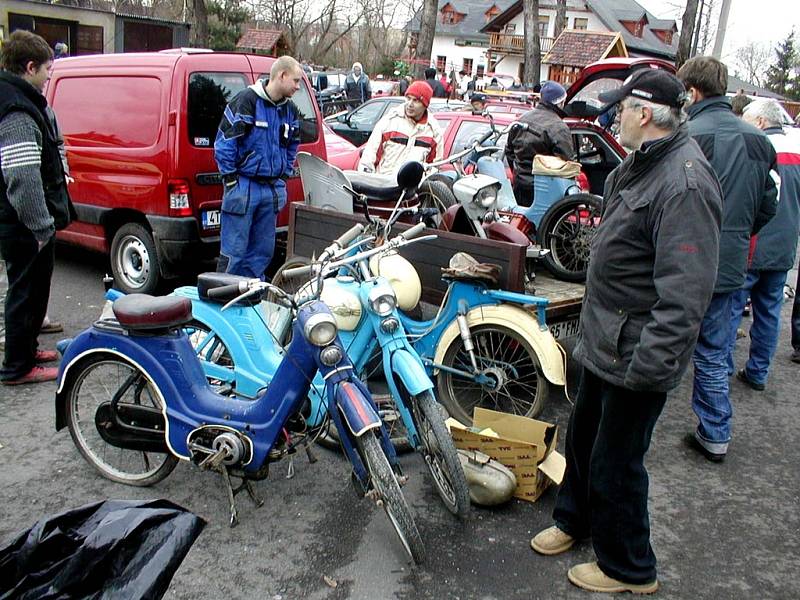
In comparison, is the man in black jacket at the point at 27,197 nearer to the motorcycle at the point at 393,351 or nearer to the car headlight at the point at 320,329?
the motorcycle at the point at 393,351

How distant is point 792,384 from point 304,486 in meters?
4.09

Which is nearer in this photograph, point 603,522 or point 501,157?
point 603,522

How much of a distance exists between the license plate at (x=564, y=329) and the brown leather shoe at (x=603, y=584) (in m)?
1.95

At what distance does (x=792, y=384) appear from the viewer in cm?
573

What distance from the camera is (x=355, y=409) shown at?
302 centimetres

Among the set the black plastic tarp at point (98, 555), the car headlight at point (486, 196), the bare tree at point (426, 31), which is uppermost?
the bare tree at point (426, 31)

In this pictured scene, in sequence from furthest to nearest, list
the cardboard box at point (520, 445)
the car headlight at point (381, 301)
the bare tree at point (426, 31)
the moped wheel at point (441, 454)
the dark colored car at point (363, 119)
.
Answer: the bare tree at point (426, 31) → the dark colored car at point (363, 119) → the cardboard box at point (520, 445) → the car headlight at point (381, 301) → the moped wheel at point (441, 454)

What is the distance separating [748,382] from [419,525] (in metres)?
3.38

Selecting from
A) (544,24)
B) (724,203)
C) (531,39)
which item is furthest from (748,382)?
(544,24)

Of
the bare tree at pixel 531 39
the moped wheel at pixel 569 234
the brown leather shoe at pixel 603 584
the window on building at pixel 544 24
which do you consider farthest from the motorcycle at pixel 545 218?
the window on building at pixel 544 24

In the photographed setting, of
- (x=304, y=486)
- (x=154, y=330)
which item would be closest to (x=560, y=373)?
(x=304, y=486)

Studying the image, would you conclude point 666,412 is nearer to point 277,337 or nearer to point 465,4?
point 277,337

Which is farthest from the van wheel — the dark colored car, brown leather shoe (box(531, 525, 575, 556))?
the dark colored car

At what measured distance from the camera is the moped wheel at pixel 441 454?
3.18 m
